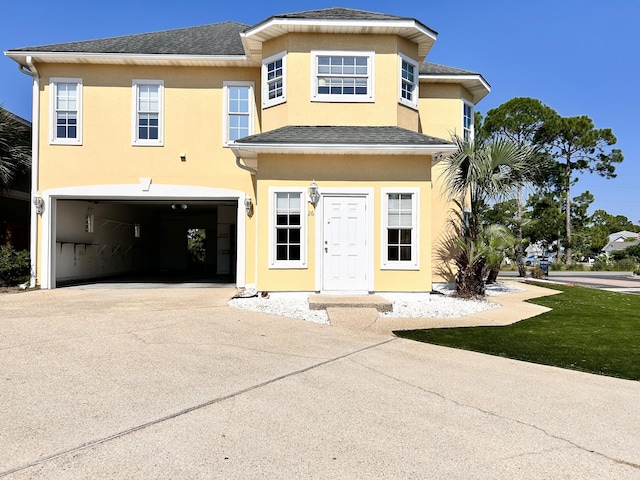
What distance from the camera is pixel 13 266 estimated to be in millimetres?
12305

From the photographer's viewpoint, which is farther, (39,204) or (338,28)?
(39,204)

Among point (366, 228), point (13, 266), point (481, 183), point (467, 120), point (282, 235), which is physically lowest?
point (13, 266)

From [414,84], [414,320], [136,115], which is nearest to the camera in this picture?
[414,320]

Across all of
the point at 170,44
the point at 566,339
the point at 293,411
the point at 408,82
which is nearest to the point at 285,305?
the point at 566,339

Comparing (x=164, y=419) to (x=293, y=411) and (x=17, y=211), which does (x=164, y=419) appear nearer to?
(x=293, y=411)

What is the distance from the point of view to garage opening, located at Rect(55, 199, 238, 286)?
1457 cm

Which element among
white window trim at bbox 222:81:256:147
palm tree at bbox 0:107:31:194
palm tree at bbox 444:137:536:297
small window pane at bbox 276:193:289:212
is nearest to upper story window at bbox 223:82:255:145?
white window trim at bbox 222:81:256:147

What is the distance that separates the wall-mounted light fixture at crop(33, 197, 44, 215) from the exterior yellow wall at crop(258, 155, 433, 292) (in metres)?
7.08

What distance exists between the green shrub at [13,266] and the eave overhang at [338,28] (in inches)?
359

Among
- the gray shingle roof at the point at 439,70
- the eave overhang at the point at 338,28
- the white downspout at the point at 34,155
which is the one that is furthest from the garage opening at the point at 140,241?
the gray shingle roof at the point at 439,70

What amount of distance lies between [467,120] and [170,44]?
32.6 ft

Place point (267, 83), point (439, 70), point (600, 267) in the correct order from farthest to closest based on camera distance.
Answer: point (600, 267) → point (439, 70) → point (267, 83)

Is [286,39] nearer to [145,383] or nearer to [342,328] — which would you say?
[342,328]

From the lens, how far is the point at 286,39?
37.6 feet
